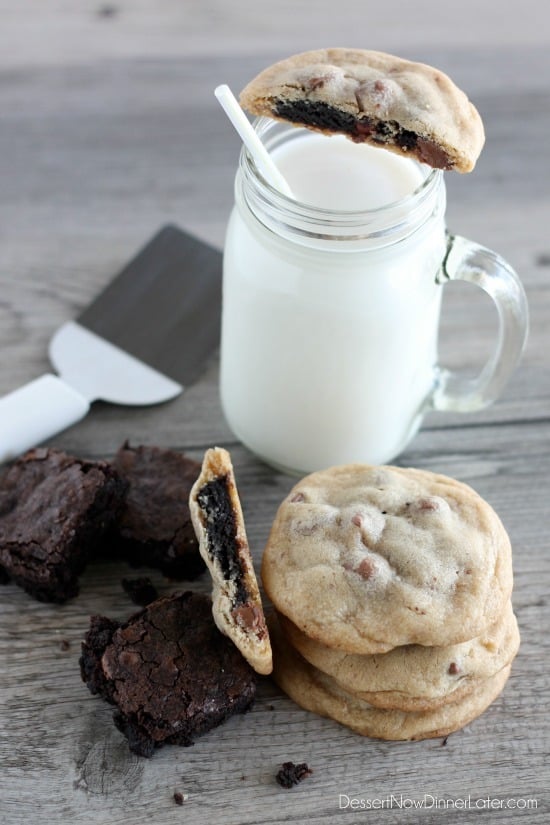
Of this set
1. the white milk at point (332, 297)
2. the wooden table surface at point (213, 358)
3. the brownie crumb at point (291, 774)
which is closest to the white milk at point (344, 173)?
the white milk at point (332, 297)

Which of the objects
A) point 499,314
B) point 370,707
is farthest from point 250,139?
point 370,707

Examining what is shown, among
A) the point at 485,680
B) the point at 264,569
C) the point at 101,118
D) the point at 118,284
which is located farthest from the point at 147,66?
the point at 485,680

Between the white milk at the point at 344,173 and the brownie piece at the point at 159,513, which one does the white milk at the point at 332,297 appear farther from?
the brownie piece at the point at 159,513

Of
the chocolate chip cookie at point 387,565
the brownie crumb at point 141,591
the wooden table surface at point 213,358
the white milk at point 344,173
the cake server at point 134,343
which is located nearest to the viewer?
the chocolate chip cookie at point 387,565

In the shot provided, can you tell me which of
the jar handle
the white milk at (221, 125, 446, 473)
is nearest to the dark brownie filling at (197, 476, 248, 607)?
the white milk at (221, 125, 446, 473)

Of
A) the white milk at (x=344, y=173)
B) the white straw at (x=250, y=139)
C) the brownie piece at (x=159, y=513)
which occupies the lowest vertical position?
the brownie piece at (x=159, y=513)
